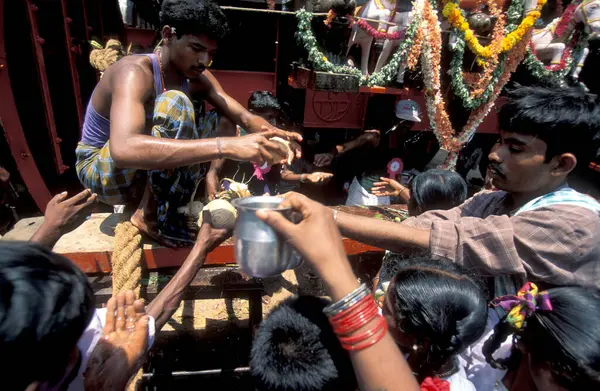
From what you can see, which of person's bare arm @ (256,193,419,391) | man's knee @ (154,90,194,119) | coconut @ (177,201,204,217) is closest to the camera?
person's bare arm @ (256,193,419,391)

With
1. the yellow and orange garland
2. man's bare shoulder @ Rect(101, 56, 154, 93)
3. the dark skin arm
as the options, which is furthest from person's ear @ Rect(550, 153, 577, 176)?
the yellow and orange garland

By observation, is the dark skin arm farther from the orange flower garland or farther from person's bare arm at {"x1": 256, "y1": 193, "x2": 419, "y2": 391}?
the orange flower garland

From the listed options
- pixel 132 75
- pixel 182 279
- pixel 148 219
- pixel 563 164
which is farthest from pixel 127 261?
pixel 563 164

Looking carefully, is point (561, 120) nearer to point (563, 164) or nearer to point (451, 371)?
point (563, 164)

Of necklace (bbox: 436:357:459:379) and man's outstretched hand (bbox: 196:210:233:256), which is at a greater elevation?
A: man's outstretched hand (bbox: 196:210:233:256)

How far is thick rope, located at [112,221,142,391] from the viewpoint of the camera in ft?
6.59

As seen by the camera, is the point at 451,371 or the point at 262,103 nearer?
the point at 451,371

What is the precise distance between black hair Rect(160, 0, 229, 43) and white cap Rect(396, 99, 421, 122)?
10.7ft

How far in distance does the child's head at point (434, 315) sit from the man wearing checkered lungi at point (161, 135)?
1.01 m

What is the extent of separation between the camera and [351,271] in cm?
101

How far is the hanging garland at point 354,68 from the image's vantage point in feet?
13.0

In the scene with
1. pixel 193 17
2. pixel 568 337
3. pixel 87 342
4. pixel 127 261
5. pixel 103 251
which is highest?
pixel 193 17

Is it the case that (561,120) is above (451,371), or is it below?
above

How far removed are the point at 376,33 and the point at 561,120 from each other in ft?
10.9
